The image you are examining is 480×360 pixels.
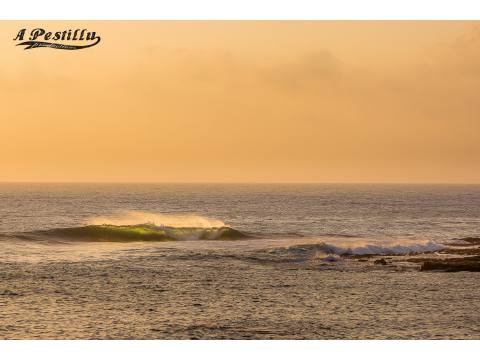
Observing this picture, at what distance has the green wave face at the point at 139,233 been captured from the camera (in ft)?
197

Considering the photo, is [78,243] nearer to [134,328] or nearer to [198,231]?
[198,231]

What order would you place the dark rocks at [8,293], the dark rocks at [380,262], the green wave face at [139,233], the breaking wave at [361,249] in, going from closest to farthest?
1. the dark rocks at [8,293]
2. the dark rocks at [380,262]
3. the breaking wave at [361,249]
4. the green wave face at [139,233]

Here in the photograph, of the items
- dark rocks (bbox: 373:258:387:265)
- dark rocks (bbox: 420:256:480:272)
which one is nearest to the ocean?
dark rocks (bbox: 373:258:387:265)

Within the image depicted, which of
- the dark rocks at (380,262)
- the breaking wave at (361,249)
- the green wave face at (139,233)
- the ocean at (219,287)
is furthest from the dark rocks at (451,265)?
the green wave face at (139,233)

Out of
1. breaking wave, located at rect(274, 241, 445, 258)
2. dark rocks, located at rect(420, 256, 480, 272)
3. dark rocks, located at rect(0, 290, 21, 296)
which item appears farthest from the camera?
breaking wave, located at rect(274, 241, 445, 258)

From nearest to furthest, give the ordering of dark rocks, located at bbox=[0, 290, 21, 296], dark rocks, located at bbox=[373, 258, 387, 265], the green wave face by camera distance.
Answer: dark rocks, located at bbox=[0, 290, 21, 296]
dark rocks, located at bbox=[373, 258, 387, 265]
the green wave face

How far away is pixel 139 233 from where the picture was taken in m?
61.0

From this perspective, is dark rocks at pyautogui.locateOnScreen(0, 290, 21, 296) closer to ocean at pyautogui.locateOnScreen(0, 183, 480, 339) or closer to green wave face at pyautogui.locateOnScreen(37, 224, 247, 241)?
ocean at pyautogui.locateOnScreen(0, 183, 480, 339)

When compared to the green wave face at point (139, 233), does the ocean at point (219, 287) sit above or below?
below

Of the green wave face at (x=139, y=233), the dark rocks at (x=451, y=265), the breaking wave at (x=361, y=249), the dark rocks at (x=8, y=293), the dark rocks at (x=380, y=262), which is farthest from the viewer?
the green wave face at (x=139, y=233)

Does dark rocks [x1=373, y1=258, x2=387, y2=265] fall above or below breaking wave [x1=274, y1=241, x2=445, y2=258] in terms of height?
below

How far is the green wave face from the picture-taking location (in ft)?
197

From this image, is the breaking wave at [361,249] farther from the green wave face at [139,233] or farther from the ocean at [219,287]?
the green wave face at [139,233]

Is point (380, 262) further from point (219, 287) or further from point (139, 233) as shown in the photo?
point (139, 233)
